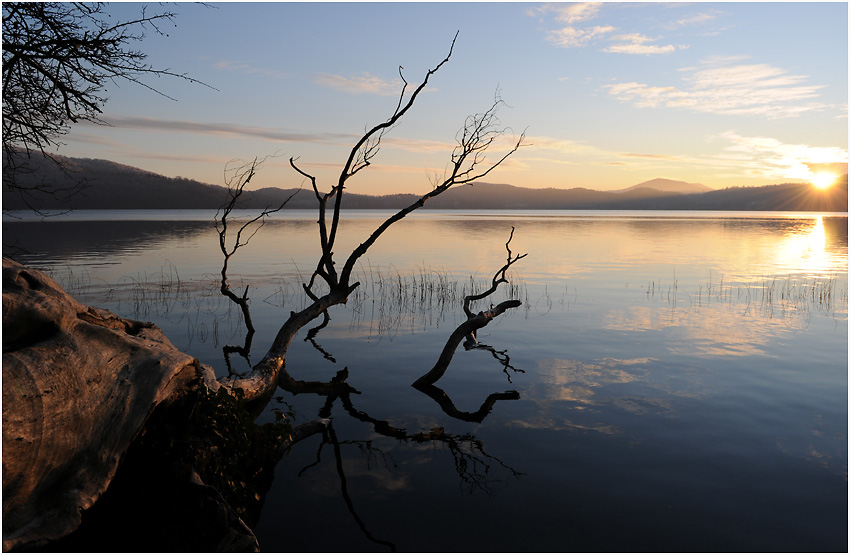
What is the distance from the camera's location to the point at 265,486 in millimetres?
8570

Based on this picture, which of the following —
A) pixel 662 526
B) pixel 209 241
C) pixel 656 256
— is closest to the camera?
pixel 662 526

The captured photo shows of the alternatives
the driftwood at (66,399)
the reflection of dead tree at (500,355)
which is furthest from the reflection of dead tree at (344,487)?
the reflection of dead tree at (500,355)

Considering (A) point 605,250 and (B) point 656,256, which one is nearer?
(B) point 656,256

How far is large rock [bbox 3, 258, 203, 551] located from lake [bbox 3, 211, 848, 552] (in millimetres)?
2223

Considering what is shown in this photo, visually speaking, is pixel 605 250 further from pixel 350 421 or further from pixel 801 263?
pixel 350 421

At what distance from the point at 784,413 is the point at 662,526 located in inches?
222

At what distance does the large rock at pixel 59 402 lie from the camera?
17.8ft

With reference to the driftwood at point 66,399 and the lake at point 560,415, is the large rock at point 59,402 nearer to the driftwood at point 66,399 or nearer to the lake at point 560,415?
the driftwood at point 66,399

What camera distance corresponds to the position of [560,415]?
457 inches

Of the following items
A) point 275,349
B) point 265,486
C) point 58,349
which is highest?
point 58,349

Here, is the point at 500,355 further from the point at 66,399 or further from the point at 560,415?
the point at 66,399

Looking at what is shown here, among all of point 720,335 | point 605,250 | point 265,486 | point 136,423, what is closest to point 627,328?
point 720,335

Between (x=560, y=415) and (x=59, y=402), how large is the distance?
8.60 metres

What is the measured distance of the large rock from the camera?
17.8 ft
